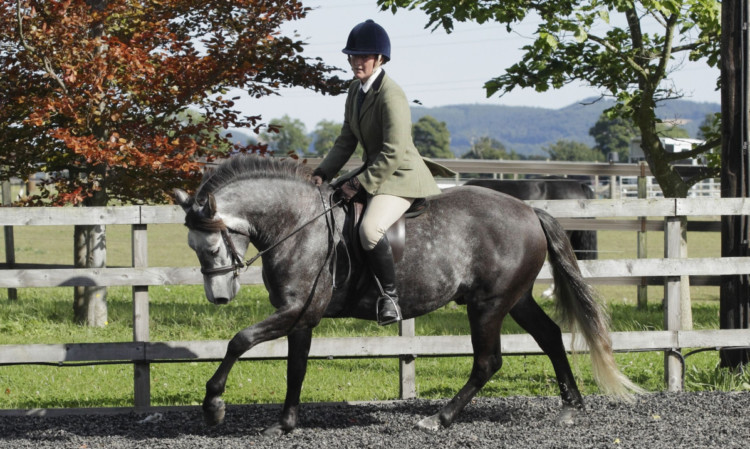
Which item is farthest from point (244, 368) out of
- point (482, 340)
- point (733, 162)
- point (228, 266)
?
point (733, 162)

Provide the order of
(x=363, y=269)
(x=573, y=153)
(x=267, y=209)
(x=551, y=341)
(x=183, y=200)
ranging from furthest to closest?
(x=573, y=153)
(x=551, y=341)
(x=363, y=269)
(x=267, y=209)
(x=183, y=200)

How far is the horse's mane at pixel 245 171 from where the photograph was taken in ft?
17.5

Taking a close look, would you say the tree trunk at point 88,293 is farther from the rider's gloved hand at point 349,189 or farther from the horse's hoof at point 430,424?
the horse's hoof at point 430,424

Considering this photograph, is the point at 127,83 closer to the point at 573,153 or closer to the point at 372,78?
the point at 372,78

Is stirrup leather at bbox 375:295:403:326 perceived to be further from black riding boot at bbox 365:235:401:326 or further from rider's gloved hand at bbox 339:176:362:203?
rider's gloved hand at bbox 339:176:362:203

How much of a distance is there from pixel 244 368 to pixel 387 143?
3517 millimetres

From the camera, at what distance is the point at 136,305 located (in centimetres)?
632

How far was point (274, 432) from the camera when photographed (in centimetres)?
562

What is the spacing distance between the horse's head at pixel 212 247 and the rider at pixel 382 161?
85 centimetres

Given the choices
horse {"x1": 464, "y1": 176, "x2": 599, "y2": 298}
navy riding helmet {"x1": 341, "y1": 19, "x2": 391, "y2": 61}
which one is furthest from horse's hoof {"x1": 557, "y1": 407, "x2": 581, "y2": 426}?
horse {"x1": 464, "y1": 176, "x2": 599, "y2": 298}

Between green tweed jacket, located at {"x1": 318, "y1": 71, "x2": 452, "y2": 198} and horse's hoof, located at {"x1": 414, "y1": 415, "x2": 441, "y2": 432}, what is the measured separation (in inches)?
57.8

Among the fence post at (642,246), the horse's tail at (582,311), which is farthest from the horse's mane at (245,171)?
the fence post at (642,246)

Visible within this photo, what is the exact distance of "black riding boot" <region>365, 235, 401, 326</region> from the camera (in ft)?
17.9

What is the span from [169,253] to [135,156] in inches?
518
